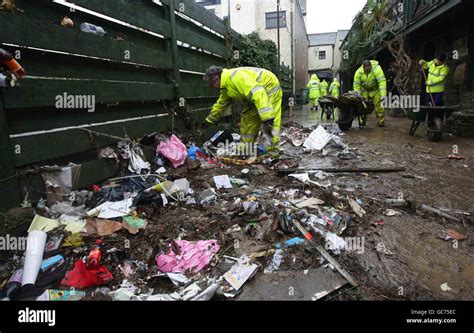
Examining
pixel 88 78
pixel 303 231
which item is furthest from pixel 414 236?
pixel 88 78

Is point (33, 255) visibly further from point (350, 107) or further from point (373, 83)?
point (373, 83)

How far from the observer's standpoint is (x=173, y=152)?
4.33 meters

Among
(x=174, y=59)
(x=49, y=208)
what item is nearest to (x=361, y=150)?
(x=174, y=59)

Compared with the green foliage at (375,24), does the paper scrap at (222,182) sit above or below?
below

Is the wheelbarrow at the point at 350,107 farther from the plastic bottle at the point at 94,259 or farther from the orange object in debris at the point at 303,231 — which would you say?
the plastic bottle at the point at 94,259

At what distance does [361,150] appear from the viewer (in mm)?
5773

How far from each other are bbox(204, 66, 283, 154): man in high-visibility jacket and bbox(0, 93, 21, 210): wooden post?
2.82m

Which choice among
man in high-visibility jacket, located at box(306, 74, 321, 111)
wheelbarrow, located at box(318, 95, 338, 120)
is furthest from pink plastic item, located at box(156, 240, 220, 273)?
man in high-visibility jacket, located at box(306, 74, 321, 111)

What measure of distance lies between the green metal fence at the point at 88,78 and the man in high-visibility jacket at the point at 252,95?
84 centimetres

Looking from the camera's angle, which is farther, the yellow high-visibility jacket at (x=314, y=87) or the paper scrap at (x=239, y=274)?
the yellow high-visibility jacket at (x=314, y=87)

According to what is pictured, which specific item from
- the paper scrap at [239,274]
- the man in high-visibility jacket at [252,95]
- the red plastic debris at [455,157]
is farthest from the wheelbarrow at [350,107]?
the paper scrap at [239,274]

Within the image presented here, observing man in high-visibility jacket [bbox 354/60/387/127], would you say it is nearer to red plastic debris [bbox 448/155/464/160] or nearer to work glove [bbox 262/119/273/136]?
red plastic debris [bbox 448/155/464/160]

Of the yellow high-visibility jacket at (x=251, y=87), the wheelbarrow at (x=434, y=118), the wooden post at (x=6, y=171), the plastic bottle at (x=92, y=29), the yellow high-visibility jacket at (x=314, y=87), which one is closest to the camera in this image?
the wooden post at (x=6, y=171)

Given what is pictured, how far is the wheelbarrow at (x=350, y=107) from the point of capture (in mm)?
7629
